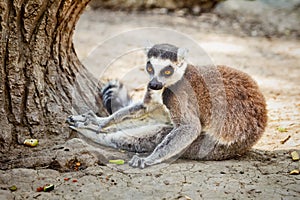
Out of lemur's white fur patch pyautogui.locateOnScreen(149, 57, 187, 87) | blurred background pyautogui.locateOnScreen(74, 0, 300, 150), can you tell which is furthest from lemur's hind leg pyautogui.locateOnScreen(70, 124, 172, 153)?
blurred background pyautogui.locateOnScreen(74, 0, 300, 150)

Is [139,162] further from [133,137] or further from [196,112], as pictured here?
[196,112]

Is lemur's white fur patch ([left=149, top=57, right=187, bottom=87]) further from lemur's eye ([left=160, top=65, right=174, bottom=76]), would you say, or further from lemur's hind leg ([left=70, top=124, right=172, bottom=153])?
lemur's hind leg ([left=70, top=124, right=172, bottom=153])

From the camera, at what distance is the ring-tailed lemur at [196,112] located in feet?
12.7

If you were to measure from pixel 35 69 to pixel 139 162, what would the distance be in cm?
121

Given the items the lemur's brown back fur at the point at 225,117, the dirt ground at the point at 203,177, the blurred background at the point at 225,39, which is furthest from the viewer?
the blurred background at the point at 225,39

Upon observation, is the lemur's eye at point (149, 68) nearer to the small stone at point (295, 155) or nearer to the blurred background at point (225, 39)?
the blurred background at point (225, 39)

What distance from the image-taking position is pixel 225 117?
396 cm

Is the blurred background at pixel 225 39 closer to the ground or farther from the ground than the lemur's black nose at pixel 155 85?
farther from the ground

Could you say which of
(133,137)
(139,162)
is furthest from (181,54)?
(139,162)

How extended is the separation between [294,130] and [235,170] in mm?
1217

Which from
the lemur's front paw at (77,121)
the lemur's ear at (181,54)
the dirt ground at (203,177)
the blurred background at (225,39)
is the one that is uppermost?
the blurred background at (225,39)

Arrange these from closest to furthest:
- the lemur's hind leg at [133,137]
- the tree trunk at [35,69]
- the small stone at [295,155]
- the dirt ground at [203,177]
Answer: the dirt ground at [203,177], the tree trunk at [35,69], the small stone at [295,155], the lemur's hind leg at [133,137]

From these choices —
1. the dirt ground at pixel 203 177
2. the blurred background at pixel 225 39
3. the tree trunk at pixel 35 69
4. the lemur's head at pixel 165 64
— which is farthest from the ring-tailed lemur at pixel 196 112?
the blurred background at pixel 225 39

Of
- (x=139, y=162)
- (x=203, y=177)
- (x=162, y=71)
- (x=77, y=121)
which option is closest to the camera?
(x=203, y=177)
